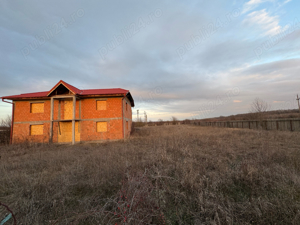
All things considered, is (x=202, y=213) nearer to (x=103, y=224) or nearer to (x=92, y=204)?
(x=103, y=224)

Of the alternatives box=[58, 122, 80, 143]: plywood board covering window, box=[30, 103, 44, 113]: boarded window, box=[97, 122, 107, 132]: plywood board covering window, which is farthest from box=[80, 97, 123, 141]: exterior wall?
box=[30, 103, 44, 113]: boarded window

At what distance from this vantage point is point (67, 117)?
13.6 meters

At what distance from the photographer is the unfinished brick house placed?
13.1 metres

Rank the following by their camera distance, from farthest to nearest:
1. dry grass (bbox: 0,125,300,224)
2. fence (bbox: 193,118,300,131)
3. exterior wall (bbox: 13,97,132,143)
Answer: exterior wall (bbox: 13,97,132,143), fence (bbox: 193,118,300,131), dry grass (bbox: 0,125,300,224)

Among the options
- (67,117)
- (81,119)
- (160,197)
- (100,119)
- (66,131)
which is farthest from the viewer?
(66,131)

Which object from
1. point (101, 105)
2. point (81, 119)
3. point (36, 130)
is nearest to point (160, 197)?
point (101, 105)

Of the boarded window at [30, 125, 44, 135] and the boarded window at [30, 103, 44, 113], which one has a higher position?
the boarded window at [30, 103, 44, 113]

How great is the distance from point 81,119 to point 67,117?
1.61m

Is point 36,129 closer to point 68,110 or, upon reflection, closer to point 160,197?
point 68,110

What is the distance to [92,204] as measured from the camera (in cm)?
305

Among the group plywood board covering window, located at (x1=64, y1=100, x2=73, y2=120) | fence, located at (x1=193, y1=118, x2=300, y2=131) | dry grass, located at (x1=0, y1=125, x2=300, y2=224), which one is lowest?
dry grass, located at (x1=0, y1=125, x2=300, y2=224)

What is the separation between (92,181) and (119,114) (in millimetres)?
9972

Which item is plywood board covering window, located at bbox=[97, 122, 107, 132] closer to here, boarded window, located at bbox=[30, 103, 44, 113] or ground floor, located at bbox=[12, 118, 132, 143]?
ground floor, located at bbox=[12, 118, 132, 143]

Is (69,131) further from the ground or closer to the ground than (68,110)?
closer to the ground
